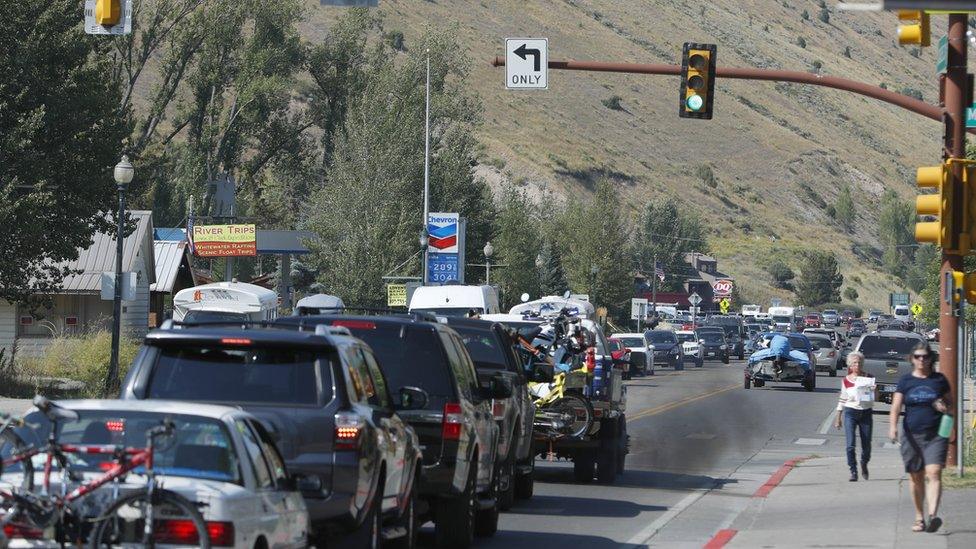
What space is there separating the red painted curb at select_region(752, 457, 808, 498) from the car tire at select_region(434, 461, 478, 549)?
7.11 meters

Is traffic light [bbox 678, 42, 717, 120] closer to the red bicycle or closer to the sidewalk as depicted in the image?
the sidewalk

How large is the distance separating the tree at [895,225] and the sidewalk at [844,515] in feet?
498

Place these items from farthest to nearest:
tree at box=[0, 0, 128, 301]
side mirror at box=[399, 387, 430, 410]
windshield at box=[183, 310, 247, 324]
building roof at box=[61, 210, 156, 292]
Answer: building roof at box=[61, 210, 156, 292], tree at box=[0, 0, 128, 301], windshield at box=[183, 310, 247, 324], side mirror at box=[399, 387, 430, 410]

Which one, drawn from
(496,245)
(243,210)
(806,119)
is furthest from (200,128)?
(806,119)

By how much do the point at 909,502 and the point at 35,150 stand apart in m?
23.6

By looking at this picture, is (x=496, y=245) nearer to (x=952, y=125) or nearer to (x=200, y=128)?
(x=200, y=128)

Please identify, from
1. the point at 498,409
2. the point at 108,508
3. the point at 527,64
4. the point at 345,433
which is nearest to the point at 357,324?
the point at 498,409

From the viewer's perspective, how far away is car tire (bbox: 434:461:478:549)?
13508mm

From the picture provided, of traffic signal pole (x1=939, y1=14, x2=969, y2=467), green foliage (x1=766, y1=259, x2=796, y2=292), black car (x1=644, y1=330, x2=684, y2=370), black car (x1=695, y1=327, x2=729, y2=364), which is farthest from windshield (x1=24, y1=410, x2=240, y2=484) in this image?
green foliage (x1=766, y1=259, x2=796, y2=292)

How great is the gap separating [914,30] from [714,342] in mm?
59368

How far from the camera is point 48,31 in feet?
116

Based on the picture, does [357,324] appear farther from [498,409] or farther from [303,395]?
[303,395]

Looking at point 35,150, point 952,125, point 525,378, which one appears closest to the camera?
point 525,378

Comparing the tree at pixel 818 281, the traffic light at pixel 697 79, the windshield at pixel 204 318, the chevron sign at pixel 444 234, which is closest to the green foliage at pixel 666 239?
the tree at pixel 818 281
